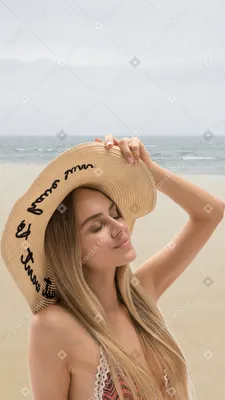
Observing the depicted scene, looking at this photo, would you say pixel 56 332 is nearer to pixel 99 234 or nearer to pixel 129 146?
pixel 99 234

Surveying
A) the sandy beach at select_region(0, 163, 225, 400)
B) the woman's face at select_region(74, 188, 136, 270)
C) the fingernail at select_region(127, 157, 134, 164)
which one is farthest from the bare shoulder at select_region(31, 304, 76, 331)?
the sandy beach at select_region(0, 163, 225, 400)

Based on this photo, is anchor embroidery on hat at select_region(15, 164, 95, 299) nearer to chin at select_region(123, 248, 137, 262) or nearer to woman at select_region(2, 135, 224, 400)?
woman at select_region(2, 135, 224, 400)

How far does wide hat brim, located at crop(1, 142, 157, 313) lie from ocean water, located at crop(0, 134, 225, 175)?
8.78 m

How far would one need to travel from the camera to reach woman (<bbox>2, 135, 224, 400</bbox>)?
143cm

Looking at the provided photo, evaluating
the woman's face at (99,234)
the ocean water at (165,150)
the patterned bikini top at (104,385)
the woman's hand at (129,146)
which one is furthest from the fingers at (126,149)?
the ocean water at (165,150)

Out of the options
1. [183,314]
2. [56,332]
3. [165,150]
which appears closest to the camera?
[56,332]

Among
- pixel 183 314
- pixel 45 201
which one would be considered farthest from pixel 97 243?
pixel 183 314

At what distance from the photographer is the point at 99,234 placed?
1.50 meters

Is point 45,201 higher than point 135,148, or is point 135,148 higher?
point 135,148

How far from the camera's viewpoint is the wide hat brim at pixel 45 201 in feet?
4.78

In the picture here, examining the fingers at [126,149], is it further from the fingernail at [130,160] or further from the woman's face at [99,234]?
the woman's face at [99,234]

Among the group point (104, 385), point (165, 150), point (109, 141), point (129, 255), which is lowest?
point (104, 385)
